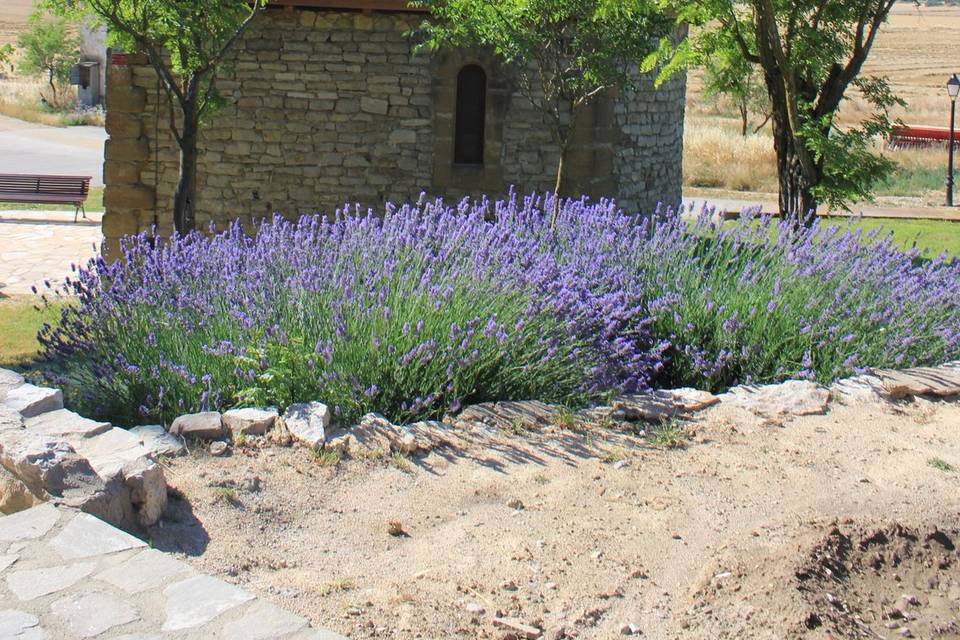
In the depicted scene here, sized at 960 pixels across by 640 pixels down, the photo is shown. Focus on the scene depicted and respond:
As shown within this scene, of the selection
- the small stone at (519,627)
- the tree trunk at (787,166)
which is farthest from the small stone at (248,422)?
the tree trunk at (787,166)

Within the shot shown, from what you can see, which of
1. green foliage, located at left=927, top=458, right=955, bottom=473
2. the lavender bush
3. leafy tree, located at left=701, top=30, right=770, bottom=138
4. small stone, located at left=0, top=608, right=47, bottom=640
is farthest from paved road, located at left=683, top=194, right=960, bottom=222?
small stone, located at left=0, top=608, right=47, bottom=640

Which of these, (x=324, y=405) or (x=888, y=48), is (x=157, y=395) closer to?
(x=324, y=405)

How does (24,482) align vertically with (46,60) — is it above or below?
below

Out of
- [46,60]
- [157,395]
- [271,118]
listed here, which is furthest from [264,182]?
[46,60]

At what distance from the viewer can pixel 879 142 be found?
118 feet

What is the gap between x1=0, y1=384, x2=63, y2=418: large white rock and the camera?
486 centimetres

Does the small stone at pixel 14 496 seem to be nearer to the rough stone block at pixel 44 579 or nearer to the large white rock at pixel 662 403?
the rough stone block at pixel 44 579

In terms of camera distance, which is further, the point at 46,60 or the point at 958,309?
the point at 46,60

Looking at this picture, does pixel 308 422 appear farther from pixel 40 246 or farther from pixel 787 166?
pixel 40 246

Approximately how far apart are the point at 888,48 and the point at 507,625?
7680 cm

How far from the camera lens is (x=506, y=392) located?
229 inches

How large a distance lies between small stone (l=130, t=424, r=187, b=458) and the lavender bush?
0.92 feet

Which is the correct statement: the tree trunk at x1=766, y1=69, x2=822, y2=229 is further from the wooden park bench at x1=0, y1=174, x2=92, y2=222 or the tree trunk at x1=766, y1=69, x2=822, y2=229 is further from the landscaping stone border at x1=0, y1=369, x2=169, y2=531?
the wooden park bench at x1=0, y1=174, x2=92, y2=222

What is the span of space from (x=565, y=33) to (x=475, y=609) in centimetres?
849
